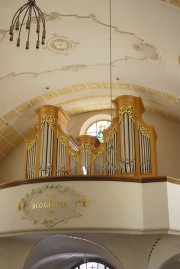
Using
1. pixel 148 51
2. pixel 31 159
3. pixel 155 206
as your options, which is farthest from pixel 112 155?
pixel 148 51

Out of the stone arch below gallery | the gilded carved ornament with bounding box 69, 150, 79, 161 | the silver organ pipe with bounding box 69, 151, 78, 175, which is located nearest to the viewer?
the stone arch below gallery

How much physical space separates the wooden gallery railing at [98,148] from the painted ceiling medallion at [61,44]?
84.5 inches

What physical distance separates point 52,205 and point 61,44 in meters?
3.91

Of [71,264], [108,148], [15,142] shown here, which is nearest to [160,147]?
[108,148]

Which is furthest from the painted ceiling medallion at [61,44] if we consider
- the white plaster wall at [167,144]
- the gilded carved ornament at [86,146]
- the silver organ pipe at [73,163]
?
the white plaster wall at [167,144]

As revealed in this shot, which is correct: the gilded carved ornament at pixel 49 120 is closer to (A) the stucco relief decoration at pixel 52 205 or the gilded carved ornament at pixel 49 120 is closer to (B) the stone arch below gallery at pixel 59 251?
(A) the stucco relief decoration at pixel 52 205

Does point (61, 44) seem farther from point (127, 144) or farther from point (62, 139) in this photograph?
point (127, 144)

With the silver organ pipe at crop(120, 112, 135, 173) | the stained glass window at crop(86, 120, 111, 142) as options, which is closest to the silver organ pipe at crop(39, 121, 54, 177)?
the silver organ pipe at crop(120, 112, 135, 173)

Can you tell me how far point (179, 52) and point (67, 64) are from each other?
3.15 meters

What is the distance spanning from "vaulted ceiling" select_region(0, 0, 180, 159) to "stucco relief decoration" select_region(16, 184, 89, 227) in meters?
3.44

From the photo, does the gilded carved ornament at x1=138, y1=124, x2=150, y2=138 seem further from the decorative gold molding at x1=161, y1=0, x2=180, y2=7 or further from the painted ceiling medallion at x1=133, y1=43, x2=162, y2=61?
the decorative gold molding at x1=161, y1=0, x2=180, y2=7

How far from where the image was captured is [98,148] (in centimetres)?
1155

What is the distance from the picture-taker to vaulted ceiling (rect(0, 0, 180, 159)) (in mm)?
8836

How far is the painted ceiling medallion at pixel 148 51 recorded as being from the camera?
974 cm
